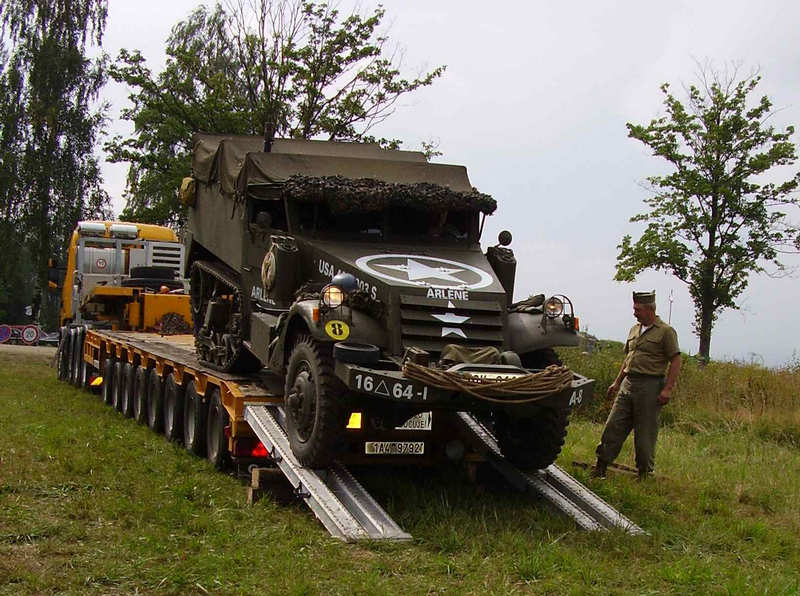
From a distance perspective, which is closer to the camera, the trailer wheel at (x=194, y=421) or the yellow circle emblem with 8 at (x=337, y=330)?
the yellow circle emblem with 8 at (x=337, y=330)

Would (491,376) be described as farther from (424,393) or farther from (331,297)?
(331,297)

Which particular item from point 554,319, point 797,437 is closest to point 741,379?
point 797,437

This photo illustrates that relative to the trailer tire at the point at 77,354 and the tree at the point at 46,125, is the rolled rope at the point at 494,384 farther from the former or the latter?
the tree at the point at 46,125

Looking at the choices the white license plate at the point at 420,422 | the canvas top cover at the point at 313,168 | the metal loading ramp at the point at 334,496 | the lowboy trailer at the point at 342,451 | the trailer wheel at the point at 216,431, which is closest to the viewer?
the metal loading ramp at the point at 334,496

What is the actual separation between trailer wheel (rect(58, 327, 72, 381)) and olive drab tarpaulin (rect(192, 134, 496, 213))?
8.27 m

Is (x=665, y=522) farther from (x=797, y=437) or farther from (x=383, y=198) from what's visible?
(x=797, y=437)

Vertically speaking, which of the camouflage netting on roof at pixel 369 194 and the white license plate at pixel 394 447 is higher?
the camouflage netting on roof at pixel 369 194

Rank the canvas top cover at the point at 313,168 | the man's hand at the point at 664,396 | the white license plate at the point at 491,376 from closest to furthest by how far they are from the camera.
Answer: the white license plate at the point at 491,376, the man's hand at the point at 664,396, the canvas top cover at the point at 313,168

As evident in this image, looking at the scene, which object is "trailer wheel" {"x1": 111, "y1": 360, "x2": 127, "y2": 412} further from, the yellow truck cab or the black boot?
the black boot

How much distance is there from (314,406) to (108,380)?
857cm

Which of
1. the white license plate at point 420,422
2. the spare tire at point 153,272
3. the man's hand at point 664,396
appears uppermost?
the spare tire at point 153,272

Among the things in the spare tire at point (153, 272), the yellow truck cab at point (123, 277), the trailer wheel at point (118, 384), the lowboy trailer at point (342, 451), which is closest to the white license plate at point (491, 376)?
the lowboy trailer at point (342, 451)

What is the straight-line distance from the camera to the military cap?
376 inches

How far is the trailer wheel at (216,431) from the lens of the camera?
976cm
